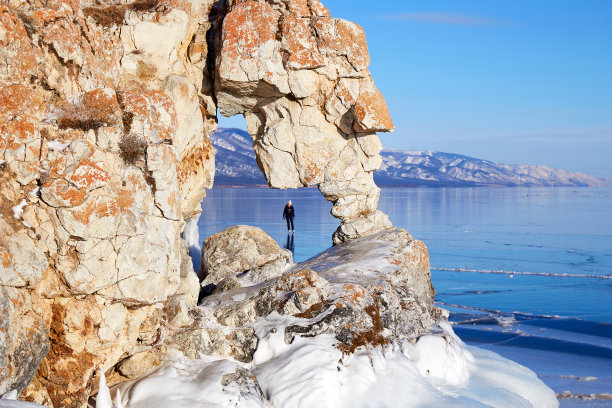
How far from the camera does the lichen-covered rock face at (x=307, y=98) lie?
11594mm

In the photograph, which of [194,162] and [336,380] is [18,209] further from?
[336,380]

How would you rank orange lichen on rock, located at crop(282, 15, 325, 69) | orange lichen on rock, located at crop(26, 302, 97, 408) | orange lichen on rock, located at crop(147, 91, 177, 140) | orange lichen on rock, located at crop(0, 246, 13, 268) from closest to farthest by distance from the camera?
orange lichen on rock, located at crop(0, 246, 13, 268) < orange lichen on rock, located at crop(26, 302, 97, 408) < orange lichen on rock, located at crop(147, 91, 177, 140) < orange lichen on rock, located at crop(282, 15, 325, 69)

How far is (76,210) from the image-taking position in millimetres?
7836

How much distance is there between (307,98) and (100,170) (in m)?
5.41

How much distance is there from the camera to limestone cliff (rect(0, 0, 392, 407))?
761 centimetres

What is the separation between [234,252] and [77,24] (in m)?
6.26

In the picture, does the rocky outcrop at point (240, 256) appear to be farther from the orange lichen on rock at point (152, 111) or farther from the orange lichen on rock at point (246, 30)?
the orange lichen on rock at point (152, 111)

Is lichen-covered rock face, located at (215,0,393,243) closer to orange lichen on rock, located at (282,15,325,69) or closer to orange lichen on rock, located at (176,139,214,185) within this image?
orange lichen on rock, located at (282,15,325,69)

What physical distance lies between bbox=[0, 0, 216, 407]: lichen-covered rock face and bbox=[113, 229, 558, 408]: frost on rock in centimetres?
71

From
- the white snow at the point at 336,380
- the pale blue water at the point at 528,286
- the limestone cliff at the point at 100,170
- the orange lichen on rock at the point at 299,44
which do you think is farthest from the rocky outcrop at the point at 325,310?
the orange lichen on rock at the point at 299,44

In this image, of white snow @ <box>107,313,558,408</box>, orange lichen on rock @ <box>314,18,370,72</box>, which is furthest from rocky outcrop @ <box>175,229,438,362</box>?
orange lichen on rock @ <box>314,18,370,72</box>

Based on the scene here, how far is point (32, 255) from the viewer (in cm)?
754

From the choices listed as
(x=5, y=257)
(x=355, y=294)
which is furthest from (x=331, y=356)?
(x=5, y=257)

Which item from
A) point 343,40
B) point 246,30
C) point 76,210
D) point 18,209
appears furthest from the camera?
point 343,40
